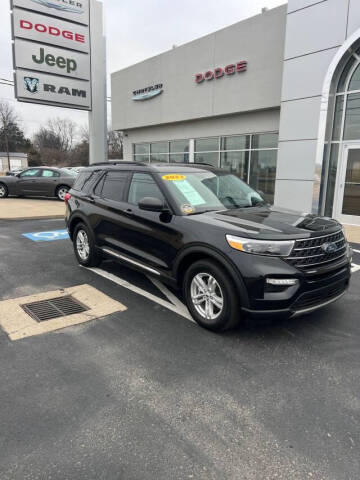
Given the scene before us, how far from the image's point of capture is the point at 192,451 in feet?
6.96

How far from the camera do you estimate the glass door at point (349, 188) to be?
400 inches

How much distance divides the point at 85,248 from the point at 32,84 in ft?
32.3

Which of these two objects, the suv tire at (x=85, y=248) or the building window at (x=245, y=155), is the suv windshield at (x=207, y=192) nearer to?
the suv tire at (x=85, y=248)

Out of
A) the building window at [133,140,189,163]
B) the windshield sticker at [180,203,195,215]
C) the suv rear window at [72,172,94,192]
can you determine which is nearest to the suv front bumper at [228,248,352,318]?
the windshield sticker at [180,203,195,215]

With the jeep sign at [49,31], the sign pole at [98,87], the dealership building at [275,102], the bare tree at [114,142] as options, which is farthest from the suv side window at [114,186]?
the bare tree at [114,142]

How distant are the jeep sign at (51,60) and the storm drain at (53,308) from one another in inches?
445

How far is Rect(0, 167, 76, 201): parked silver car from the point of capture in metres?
15.6

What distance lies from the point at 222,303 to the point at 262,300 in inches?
17.8

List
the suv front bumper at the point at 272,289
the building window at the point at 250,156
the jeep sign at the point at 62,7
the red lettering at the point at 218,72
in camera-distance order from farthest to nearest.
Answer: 1. the red lettering at the point at 218,72
2. the building window at the point at 250,156
3. the jeep sign at the point at 62,7
4. the suv front bumper at the point at 272,289

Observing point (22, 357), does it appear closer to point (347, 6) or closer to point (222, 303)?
point (222, 303)

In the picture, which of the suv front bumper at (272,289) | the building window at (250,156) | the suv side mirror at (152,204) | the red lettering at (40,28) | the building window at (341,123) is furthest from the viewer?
the building window at (250,156)

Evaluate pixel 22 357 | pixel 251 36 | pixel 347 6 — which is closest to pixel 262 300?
pixel 22 357

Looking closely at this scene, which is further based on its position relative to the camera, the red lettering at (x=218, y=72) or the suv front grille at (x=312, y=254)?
the red lettering at (x=218, y=72)

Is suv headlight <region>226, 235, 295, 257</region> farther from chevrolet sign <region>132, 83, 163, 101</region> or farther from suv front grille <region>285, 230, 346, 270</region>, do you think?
chevrolet sign <region>132, 83, 163, 101</region>
